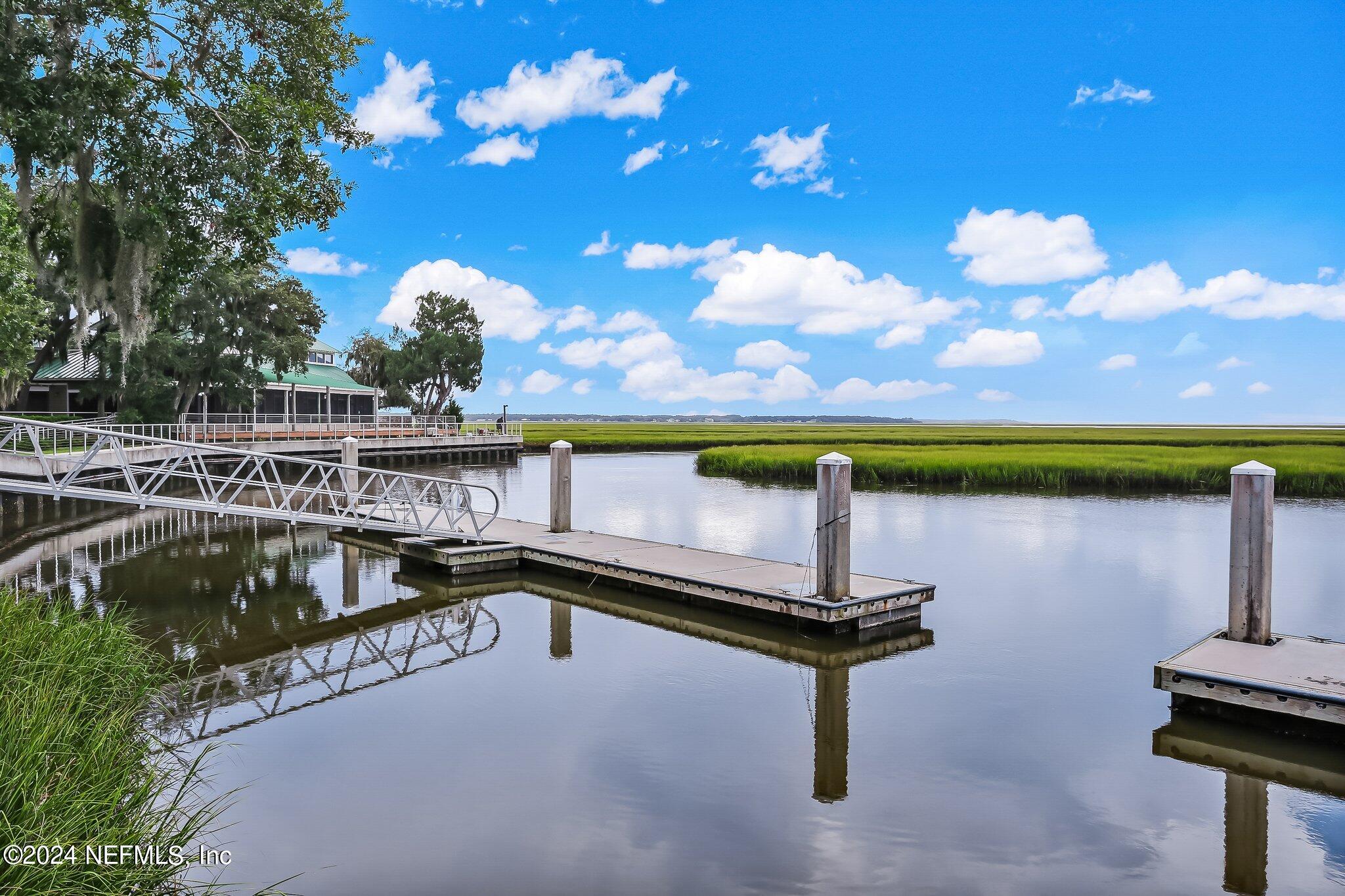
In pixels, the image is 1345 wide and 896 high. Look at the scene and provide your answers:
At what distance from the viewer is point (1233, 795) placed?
6.42m

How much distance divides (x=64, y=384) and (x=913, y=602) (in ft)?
137

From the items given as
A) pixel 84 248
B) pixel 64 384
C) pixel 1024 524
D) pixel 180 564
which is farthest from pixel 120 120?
pixel 64 384

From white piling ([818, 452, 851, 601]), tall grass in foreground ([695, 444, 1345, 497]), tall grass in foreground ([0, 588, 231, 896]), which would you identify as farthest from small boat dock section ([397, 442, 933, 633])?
tall grass in foreground ([695, 444, 1345, 497])

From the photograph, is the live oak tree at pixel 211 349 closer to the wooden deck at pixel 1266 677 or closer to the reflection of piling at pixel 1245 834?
the wooden deck at pixel 1266 677

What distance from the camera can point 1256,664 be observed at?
7.72m

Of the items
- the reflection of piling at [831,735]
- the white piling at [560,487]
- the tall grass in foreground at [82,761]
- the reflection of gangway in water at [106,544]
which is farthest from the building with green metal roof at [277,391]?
the reflection of piling at [831,735]

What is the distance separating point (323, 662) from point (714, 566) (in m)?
5.46

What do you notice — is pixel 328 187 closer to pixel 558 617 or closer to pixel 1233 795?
pixel 558 617

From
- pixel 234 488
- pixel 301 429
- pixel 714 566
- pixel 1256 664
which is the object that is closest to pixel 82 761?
pixel 1256 664

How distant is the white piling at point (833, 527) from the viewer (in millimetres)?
10227

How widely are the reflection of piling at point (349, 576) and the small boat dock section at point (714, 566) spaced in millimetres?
885

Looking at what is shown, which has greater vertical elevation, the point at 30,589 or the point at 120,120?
the point at 120,120

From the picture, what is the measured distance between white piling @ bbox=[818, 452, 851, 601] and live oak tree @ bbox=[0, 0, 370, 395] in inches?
284

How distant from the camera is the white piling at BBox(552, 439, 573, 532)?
15258mm
